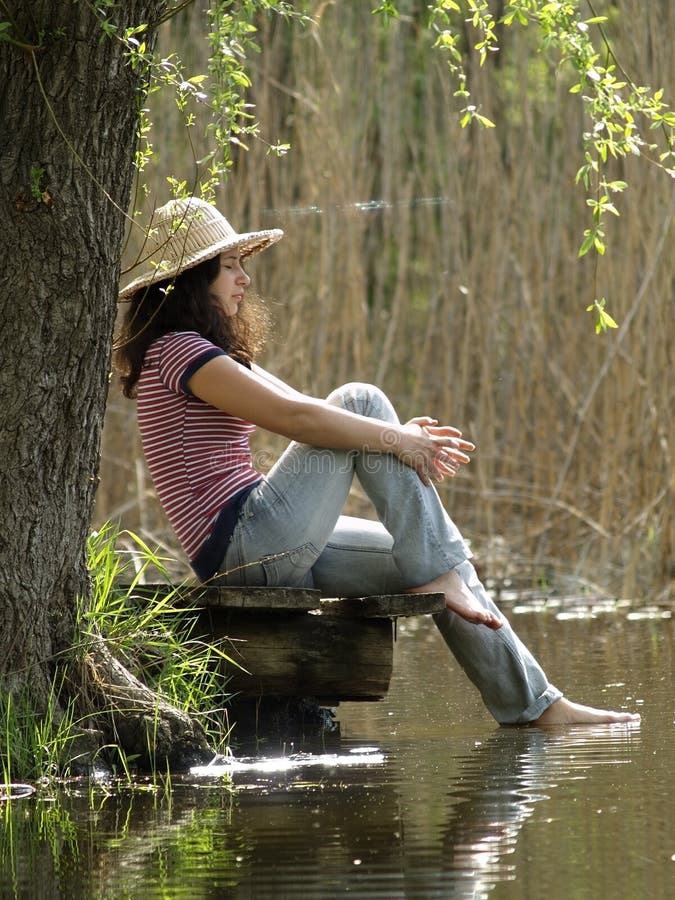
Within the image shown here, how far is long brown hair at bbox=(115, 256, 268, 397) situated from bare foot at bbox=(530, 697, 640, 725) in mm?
1087

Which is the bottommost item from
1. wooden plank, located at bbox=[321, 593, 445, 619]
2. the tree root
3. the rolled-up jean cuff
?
the rolled-up jean cuff

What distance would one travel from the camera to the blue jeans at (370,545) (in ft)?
11.2

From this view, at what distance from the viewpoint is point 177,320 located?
139 inches

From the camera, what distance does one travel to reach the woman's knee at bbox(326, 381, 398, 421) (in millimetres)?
3482

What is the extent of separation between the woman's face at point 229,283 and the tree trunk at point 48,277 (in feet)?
2.14

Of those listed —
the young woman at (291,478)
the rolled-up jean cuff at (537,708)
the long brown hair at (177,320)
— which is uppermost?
the long brown hair at (177,320)

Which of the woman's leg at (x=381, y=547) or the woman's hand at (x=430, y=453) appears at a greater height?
the woman's hand at (x=430, y=453)

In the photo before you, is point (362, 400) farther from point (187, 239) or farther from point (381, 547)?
point (187, 239)

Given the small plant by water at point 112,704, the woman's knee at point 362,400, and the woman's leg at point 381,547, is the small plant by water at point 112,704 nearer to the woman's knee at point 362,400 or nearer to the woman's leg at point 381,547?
the woman's leg at point 381,547

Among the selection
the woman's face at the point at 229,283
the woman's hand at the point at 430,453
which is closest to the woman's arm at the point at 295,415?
the woman's hand at the point at 430,453

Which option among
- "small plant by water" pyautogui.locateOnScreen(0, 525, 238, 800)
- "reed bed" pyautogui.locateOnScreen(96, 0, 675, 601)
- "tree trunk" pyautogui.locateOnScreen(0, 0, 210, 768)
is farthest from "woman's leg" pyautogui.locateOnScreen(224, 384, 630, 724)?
"reed bed" pyautogui.locateOnScreen(96, 0, 675, 601)

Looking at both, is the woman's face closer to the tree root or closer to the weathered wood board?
the weathered wood board

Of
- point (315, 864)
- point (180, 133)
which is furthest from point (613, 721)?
point (180, 133)

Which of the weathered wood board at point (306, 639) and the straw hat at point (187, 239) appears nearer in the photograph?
the weathered wood board at point (306, 639)
